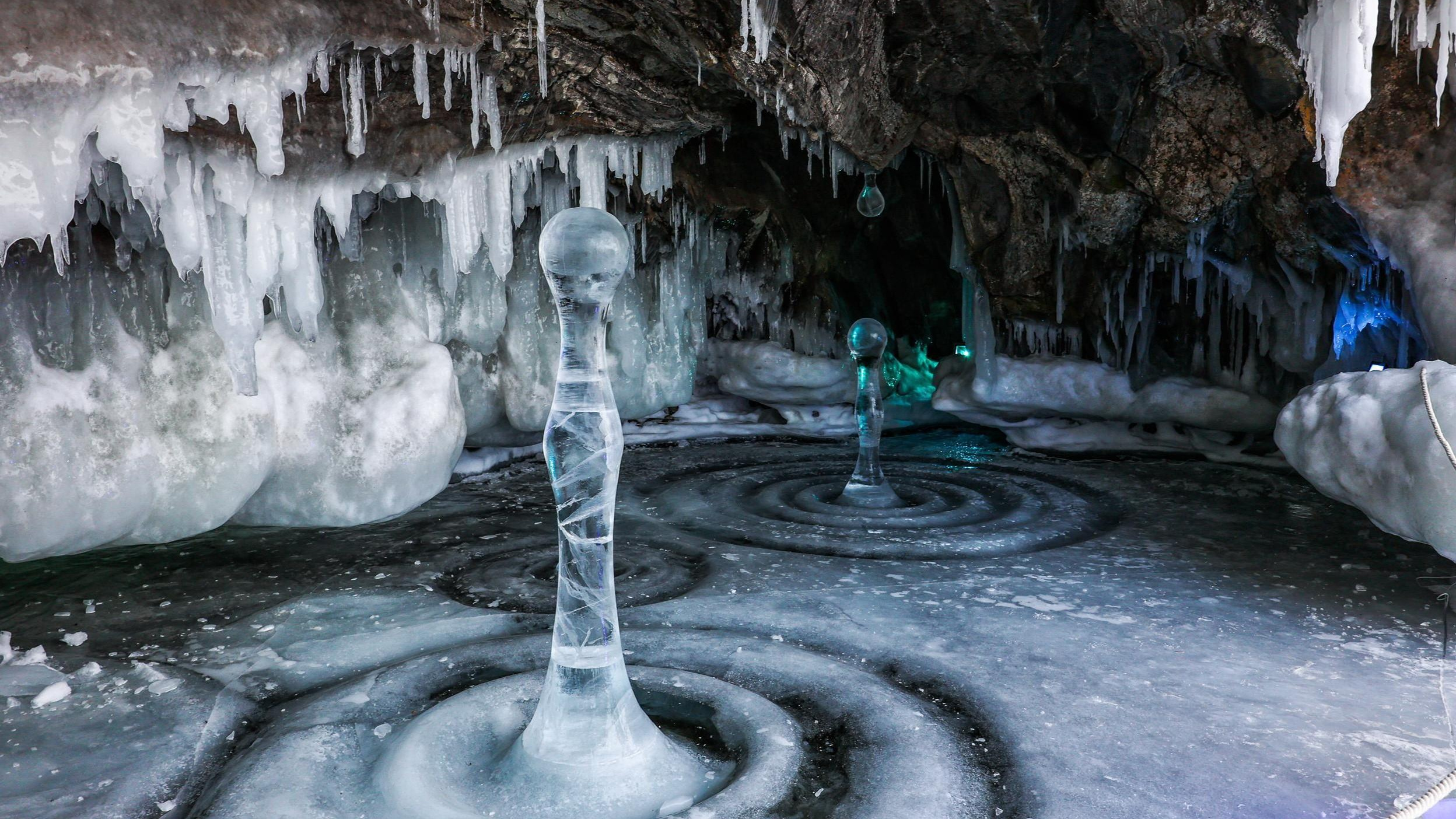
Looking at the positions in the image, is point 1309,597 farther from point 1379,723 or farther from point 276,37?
point 276,37

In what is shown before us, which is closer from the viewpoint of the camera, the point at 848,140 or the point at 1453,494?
the point at 1453,494

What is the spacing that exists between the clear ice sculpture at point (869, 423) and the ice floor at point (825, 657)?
43cm

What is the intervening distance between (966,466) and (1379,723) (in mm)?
5827

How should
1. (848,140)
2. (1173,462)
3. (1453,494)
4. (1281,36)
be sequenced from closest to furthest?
1. (1453,494)
2. (1281,36)
3. (848,140)
4. (1173,462)

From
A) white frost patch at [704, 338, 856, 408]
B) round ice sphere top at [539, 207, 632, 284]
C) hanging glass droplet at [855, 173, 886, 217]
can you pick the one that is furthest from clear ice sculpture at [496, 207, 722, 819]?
white frost patch at [704, 338, 856, 408]

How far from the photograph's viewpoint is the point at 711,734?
3.39m

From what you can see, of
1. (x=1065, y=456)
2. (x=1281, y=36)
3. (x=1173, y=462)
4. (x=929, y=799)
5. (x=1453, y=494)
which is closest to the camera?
(x=929, y=799)

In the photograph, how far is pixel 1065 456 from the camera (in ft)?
32.4

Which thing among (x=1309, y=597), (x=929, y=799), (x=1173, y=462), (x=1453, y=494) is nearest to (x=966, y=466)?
(x=1173, y=462)

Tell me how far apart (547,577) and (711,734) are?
2302mm

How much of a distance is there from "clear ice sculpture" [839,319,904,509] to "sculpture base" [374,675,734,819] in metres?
4.34

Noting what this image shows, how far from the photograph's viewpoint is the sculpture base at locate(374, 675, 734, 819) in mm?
2898

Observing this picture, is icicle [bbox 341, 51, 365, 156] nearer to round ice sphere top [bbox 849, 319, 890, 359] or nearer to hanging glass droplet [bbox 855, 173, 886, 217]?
round ice sphere top [bbox 849, 319, 890, 359]

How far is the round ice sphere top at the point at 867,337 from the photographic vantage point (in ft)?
23.6
